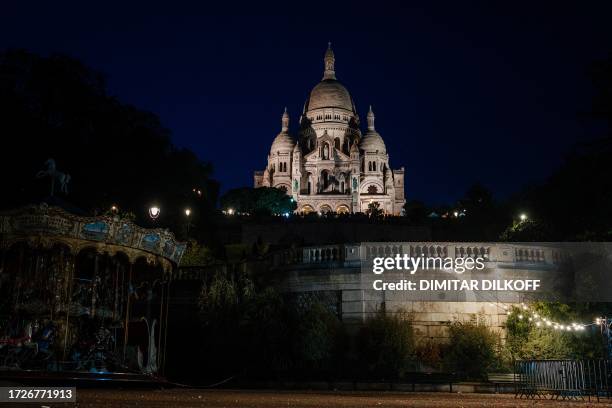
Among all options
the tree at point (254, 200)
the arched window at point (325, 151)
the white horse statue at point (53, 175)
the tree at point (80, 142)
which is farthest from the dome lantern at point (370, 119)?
the white horse statue at point (53, 175)

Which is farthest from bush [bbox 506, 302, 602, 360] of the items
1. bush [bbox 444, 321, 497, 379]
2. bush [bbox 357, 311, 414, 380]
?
bush [bbox 357, 311, 414, 380]

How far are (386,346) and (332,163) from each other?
8738 centimetres

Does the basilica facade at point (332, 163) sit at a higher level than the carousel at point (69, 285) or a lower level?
higher

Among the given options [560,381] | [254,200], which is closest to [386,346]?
[560,381]

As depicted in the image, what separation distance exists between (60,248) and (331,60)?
113 m

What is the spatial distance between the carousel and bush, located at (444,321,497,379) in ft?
30.4

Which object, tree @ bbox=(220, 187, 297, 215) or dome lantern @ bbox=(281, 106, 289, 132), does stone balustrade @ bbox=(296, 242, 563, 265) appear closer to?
tree @ bbox=(220, 187, 297, 215)

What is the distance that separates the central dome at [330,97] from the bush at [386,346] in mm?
96663

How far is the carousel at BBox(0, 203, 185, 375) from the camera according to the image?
60.1ft

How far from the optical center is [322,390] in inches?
850

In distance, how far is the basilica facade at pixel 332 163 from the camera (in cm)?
10625

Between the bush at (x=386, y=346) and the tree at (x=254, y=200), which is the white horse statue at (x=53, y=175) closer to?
the bush at (x=386, y=346)

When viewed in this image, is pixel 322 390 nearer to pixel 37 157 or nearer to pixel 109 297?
pixel 109 297

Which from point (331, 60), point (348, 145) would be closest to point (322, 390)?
point (348, 145)
